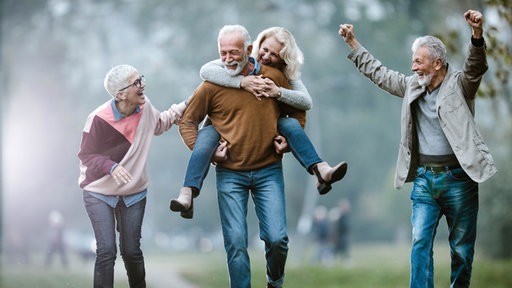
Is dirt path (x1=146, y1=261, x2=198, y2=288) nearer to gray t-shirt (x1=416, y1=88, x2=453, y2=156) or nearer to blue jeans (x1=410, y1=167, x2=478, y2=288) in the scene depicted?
blue jeans (x1=410, y1=167, x2=478, y2=288)

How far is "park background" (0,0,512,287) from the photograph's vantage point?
34.5 meters

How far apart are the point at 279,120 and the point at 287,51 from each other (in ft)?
1.57

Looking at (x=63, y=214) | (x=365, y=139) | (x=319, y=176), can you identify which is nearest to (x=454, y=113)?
(x=319, y=176)

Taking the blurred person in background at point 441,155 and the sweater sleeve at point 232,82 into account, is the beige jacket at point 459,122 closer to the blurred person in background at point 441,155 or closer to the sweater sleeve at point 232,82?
the blurred person in background at point 441,155

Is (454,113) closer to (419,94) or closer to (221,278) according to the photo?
(419,94)

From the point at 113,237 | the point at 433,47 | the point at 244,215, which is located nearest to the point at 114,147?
the point at 113,237

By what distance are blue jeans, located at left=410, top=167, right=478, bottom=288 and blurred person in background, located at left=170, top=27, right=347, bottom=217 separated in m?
0.65

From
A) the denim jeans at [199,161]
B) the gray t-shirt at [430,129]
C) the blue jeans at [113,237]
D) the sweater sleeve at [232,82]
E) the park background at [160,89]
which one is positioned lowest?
the blue jeans at [113,237]

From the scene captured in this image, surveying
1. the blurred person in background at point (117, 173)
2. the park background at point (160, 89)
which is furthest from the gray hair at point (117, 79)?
the park background at point (160, 89)

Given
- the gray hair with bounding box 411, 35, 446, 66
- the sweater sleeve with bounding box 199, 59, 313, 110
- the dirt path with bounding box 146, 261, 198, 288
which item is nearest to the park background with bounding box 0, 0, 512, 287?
the dirt path with bounding box 146, 261, 198, 288

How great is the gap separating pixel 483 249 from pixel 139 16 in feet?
68.6

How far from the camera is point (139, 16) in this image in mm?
37469

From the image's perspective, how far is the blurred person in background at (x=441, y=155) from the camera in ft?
20.7

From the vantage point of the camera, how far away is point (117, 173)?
637 cm
